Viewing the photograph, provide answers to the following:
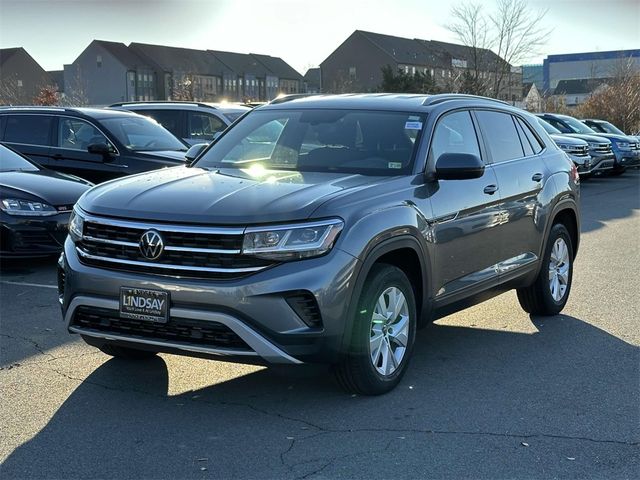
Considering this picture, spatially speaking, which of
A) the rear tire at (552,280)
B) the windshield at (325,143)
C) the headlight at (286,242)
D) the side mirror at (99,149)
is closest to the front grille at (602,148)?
the side mirror at (99,149)

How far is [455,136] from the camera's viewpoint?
5879mm

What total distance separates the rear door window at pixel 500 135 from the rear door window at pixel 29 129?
286 inches

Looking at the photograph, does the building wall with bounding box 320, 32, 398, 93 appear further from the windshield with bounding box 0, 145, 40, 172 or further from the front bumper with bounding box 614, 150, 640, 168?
the windshield with bounding box 0, 145, 40, 172

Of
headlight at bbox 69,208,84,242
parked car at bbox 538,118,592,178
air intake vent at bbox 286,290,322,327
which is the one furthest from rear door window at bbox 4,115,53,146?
parked car at bbox 538,118,592,178

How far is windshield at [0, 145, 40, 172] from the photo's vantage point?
9.64 metres

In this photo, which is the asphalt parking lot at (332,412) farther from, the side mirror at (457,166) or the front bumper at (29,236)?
the front bumper at (29,236)

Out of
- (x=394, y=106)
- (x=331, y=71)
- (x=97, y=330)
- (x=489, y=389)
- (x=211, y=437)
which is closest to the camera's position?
(x=211, y=437)

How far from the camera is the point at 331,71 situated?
10612cm

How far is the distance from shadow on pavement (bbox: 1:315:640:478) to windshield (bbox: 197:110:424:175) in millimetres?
1378

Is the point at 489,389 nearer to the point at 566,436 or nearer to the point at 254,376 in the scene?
the point at 566,436

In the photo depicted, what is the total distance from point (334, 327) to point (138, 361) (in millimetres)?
1752

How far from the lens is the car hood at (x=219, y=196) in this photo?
4.37 m

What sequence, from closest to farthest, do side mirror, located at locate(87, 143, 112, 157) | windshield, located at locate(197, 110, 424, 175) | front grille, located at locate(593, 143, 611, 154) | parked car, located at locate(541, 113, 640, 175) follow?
windshield, located at locate(197, 110, 424, 175) < side mirror, located at locate(87, 143, 112, 157) < front grille, located at locate(593, 143, 611, 154) < parked car, located at locate(541, 113, 640, 175)

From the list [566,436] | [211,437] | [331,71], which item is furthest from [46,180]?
[331,71]
